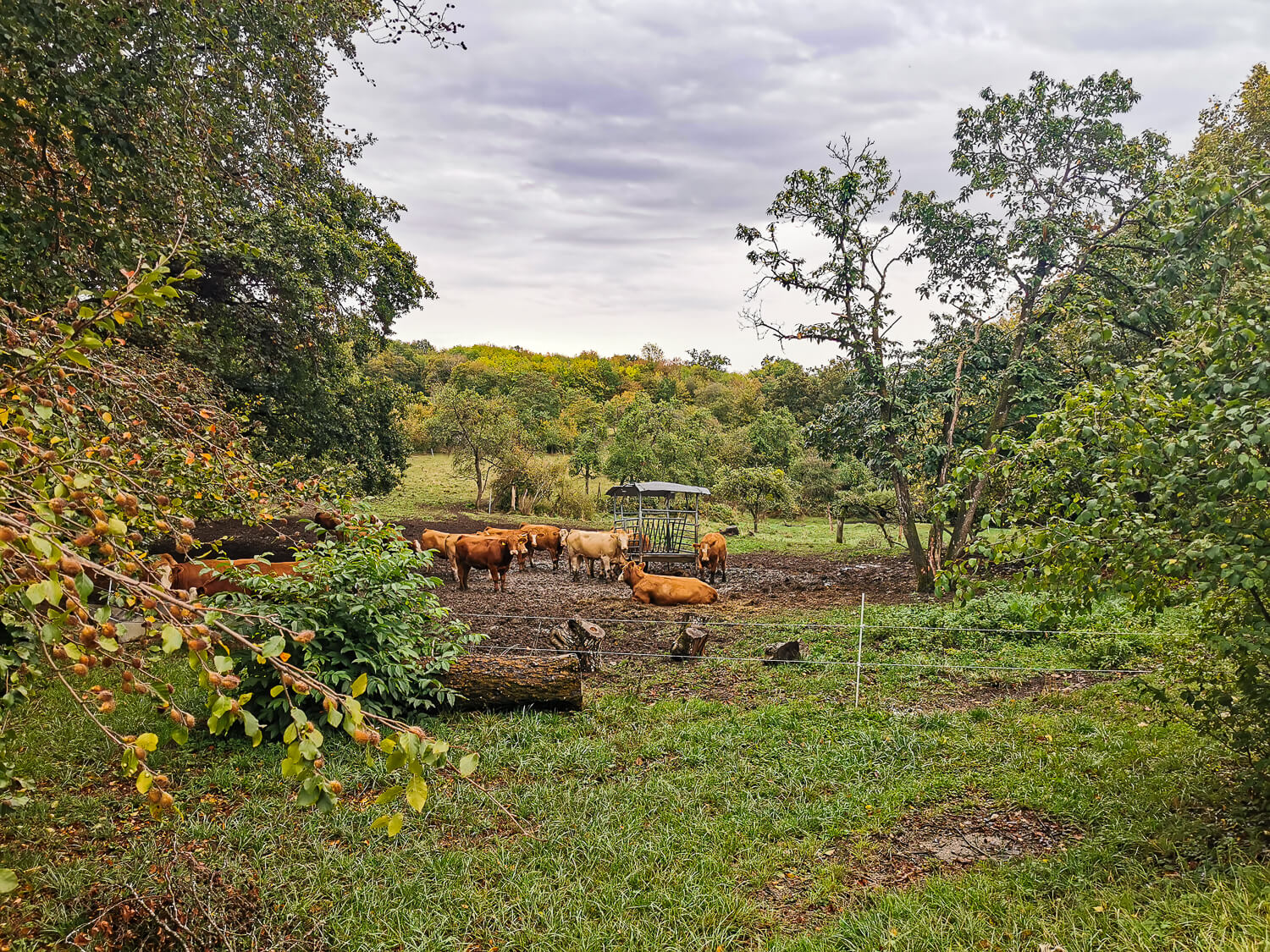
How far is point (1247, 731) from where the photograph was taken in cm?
368

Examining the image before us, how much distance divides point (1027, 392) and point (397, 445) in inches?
560

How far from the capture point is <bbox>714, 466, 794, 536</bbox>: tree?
78.3ft

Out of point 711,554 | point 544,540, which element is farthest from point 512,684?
point 544,540

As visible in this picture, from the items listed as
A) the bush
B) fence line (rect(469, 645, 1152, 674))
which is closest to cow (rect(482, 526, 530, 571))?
fence line (rect(469, 645, 1152, 674))

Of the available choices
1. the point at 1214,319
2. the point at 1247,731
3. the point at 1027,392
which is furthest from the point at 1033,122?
the point at 1247,731

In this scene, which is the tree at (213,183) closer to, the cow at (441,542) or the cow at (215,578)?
the cow at (215,578)

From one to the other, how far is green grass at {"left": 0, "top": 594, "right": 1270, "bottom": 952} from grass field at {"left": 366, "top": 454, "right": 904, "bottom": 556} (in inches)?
525

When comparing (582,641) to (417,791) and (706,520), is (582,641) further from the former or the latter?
(706,520)

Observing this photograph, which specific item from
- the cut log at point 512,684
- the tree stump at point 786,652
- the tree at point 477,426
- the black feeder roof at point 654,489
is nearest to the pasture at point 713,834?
the cut log at point 512,684

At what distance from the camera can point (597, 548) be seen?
14453 millimetres

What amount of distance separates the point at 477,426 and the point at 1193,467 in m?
24.5

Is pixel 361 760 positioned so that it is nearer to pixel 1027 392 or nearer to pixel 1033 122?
pixel 1027 392

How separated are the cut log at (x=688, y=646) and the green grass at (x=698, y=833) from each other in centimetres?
191

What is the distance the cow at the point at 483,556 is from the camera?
12586 mm
